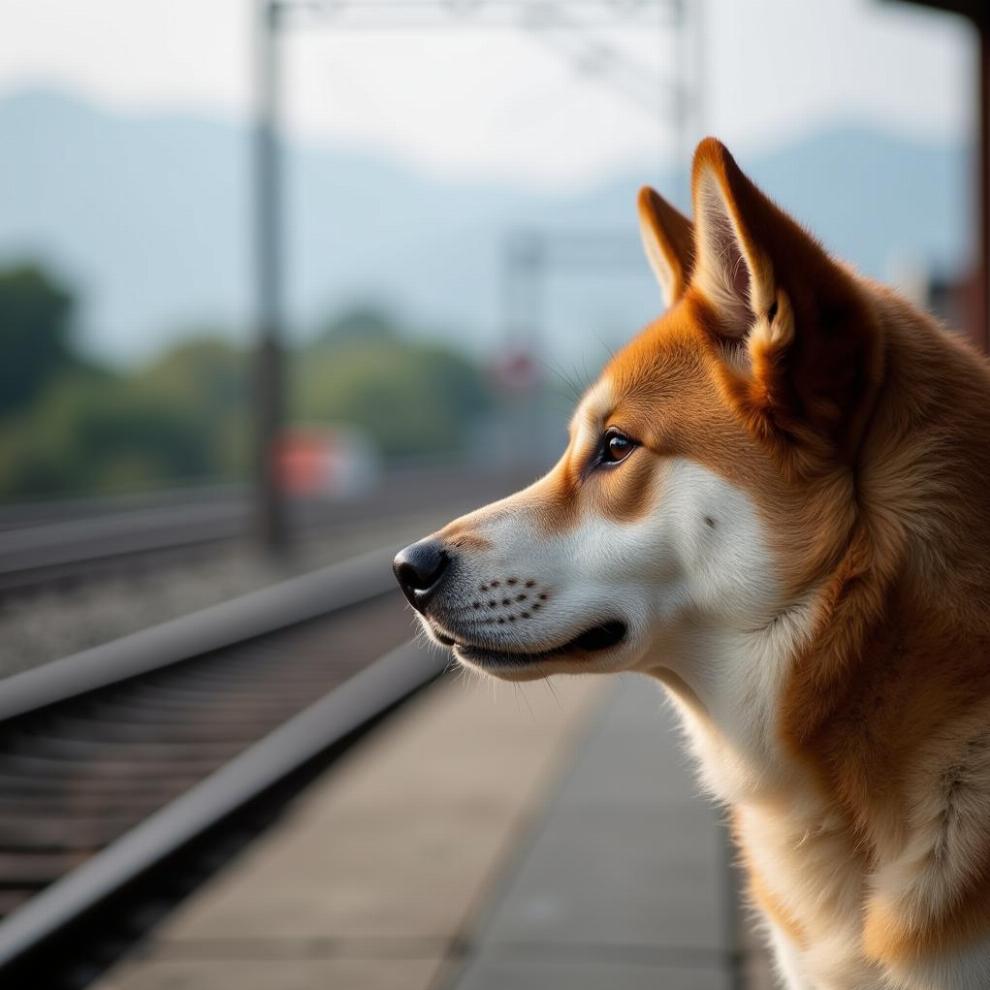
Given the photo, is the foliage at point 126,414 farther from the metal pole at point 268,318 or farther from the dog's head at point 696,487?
the dog's head at point 696,487

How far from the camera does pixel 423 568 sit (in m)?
2.58

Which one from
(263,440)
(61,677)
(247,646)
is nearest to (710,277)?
(61,677)

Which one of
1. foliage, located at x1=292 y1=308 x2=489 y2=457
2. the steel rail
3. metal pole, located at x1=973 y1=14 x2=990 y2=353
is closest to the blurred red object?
foliage, located at x1=292 y1=308 x2=489 y2=457

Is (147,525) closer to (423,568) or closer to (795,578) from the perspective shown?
(423,568)

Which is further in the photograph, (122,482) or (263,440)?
(122,482)

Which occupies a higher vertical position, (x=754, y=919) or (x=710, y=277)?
(x=710, y=277)

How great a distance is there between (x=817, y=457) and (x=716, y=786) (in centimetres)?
72

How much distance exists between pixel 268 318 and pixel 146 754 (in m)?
12.0

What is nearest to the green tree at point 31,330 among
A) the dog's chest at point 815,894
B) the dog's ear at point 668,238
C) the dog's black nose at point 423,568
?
the dog's ear at point 668,238

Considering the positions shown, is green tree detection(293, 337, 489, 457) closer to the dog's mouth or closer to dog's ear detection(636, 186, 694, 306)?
dog's ear detection(636, 186, 694, 306)

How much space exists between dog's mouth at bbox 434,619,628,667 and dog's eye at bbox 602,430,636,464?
324mm

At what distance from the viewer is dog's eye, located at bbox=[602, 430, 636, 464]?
2572 mm

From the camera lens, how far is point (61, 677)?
22.9 feet

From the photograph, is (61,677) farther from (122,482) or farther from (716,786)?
(122,482)
